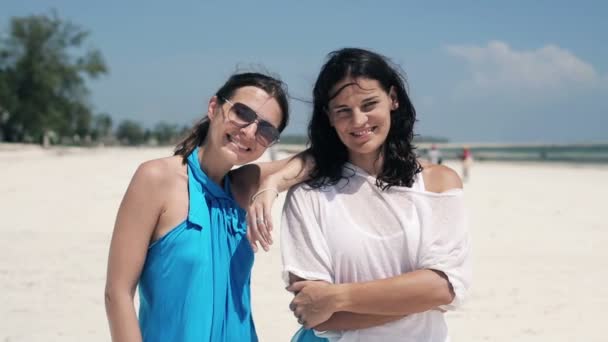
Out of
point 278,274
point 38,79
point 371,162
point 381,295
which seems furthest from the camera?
point 38,79

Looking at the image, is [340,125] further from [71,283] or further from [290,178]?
[71,283]

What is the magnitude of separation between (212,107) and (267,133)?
10.0 inches

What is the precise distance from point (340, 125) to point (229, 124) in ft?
1.47

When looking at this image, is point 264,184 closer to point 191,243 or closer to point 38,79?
point 191,243

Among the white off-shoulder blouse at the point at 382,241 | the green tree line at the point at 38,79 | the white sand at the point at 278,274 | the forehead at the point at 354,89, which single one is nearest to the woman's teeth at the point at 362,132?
the forehead at the point at 354,89

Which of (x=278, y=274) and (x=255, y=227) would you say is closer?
(x=255, y=227)

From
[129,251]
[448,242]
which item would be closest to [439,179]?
[448,242]

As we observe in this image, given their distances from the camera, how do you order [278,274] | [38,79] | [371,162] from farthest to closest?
[38,79], [278,274], [371,162]

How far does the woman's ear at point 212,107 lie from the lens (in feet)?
7.94

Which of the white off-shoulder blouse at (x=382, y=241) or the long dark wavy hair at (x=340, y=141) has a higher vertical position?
the long dark wavy hair at (x=340, y=141)

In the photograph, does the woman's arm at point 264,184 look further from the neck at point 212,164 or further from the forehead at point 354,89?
the forehead at point 354,89

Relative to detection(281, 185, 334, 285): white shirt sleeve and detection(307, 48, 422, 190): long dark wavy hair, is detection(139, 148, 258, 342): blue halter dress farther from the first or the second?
detection(307, 48, 422, 190): long dark wavy hair

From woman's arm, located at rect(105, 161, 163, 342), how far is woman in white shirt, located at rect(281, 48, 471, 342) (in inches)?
19.6

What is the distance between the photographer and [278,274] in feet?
24.5
